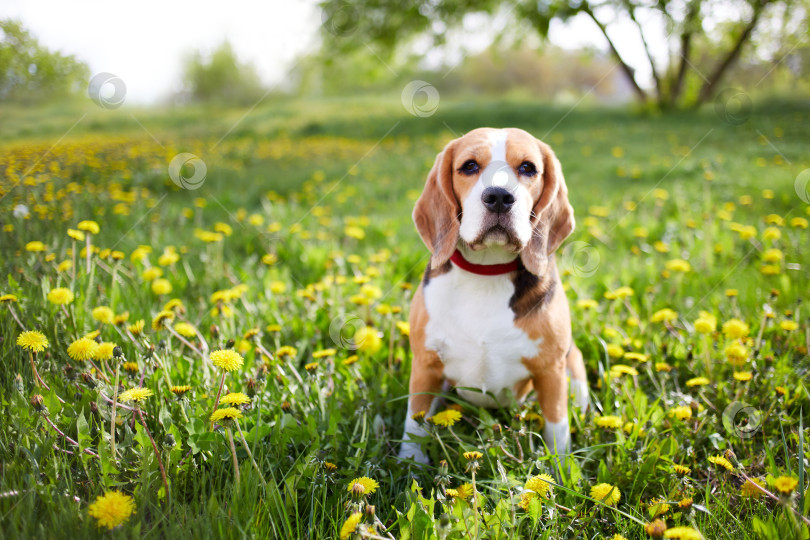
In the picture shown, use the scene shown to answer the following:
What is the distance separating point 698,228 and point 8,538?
5.69 metres

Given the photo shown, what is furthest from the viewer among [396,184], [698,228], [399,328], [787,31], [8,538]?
[787,31]

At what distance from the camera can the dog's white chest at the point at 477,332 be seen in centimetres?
228

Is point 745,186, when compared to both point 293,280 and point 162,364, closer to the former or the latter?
point 293,280

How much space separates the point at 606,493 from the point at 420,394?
0.88m

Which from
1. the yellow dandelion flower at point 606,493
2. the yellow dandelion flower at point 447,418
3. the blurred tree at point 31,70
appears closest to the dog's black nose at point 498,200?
the yellow dandelion flower at point 447,418

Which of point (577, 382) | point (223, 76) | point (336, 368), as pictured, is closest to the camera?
point (577, 382)

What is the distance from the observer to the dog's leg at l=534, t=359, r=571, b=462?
2.33m

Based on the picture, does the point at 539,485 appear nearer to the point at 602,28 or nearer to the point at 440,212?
the point at 440,212

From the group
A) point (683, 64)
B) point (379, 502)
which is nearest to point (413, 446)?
point (379, 502)

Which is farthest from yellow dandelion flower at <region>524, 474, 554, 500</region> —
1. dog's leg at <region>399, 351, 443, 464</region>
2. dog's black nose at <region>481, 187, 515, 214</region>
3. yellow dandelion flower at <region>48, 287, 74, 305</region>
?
yellow dandelion flower at <region>48, 287, 74, 305</region>

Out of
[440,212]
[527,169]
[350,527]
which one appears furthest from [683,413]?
[350,527]

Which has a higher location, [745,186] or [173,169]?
[173,169]

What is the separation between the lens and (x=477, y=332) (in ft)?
7.49

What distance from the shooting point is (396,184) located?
7543 millimetres
